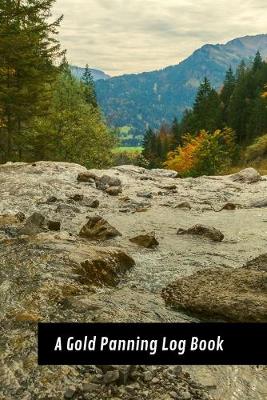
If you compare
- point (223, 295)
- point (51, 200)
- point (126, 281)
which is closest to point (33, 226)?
point (126, 281)

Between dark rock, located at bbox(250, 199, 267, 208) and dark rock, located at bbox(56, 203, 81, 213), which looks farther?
dark rock, located at bbox(250, 199, 267, 208)

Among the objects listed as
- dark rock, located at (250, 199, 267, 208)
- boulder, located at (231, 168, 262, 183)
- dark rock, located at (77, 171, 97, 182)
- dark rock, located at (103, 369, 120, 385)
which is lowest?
dark rock, located at (103, 369, 120, 385)

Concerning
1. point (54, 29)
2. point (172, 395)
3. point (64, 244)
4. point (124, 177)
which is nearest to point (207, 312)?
point (172, 395)

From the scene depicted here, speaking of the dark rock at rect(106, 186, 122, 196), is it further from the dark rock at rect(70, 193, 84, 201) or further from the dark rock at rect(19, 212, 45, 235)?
the dark rock at rect(19, 212, 45, 235)

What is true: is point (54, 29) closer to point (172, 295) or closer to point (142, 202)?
point (142, 202)

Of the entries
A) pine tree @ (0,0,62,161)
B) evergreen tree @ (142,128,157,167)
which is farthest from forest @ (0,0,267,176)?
evergreen tree @ (142,128,157,167)

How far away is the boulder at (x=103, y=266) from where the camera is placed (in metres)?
7.84

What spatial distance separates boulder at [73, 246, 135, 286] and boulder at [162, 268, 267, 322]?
3.84 ft

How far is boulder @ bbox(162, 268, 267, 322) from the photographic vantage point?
6512mm

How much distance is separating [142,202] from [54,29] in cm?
2214

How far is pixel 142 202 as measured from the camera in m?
17.8

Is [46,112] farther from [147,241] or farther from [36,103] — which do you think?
[147,241]

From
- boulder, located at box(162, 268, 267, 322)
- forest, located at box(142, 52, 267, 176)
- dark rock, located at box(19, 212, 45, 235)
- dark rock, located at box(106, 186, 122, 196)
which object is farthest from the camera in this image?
forest, located at box(142, 52, 267, 176)

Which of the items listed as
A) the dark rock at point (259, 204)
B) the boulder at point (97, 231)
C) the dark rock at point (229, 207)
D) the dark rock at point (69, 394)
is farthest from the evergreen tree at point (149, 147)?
the dark rock at point (69, 394)
